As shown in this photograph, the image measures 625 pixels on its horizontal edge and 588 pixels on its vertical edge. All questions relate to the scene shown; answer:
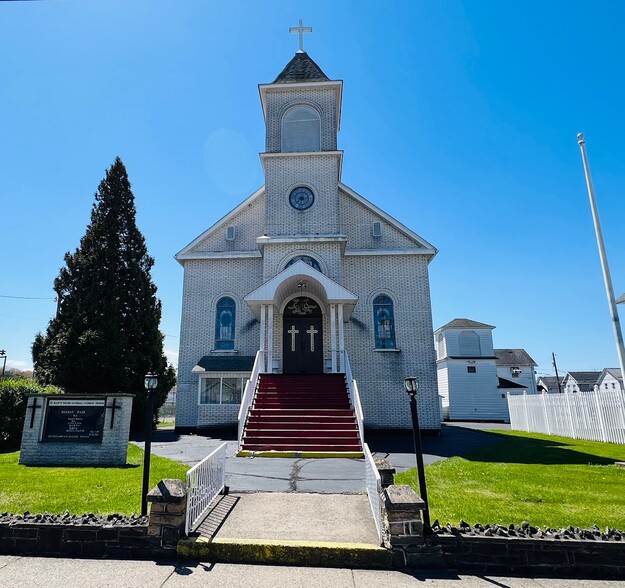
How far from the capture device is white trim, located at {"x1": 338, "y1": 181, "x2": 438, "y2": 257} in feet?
56.3

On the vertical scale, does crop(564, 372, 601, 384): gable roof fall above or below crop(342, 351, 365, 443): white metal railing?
above

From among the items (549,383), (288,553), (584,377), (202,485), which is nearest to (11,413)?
(202,485)

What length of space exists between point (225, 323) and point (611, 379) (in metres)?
54.1

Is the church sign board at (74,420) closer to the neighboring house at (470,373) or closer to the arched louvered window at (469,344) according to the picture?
the neighboring house at (470,373)

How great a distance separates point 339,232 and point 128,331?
10.4 metres

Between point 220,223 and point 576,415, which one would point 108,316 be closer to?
point 220,223

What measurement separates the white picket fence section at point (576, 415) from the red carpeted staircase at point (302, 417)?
35.9ft

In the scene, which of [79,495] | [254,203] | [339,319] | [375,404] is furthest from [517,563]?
[254,203]

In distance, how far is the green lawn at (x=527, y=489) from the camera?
Result: 5.77 metres

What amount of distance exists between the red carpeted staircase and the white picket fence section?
35.9ft

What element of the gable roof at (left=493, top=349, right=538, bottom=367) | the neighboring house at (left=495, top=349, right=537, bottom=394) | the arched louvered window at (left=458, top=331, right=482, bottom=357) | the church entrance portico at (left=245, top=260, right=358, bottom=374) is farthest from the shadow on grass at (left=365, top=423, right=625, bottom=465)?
the gable roof at (left=493, top=349, right=538, bottom=367)

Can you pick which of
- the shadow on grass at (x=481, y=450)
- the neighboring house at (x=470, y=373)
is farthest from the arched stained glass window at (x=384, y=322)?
the neighboring house at (x=470, y=373)

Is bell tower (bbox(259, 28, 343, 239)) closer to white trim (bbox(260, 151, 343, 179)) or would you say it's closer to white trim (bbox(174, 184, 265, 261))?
white trim (bbox(260, 151, 343, 179))

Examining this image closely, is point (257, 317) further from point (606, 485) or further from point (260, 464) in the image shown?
point (606, 485)
